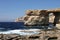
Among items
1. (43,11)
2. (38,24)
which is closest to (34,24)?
(38,24)

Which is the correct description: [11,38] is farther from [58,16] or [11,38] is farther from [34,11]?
[34,11]

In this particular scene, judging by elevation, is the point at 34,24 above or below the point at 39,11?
below

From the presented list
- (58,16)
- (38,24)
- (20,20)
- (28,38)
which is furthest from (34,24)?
(20,20)

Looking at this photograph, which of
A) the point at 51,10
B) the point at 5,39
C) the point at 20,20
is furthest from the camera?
the point at 20,20

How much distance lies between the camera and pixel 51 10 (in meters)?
62.4

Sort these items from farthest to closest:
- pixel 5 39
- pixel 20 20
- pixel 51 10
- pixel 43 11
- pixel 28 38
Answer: pixel 20 20 < pixel 43 11 < pixel 51 10 < pixel 28 38 < pixel 5 39

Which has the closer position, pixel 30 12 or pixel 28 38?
pixel 28 38

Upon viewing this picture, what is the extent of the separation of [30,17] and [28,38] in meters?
51.6

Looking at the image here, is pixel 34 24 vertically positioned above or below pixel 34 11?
below

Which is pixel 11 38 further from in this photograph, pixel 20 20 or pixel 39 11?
pixel 20 20

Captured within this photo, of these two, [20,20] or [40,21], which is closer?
[40,21]

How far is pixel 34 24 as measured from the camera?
7412 cm

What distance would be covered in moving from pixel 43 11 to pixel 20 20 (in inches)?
4621

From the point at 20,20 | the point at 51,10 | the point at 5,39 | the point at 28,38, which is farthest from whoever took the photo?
the point at 20,20
